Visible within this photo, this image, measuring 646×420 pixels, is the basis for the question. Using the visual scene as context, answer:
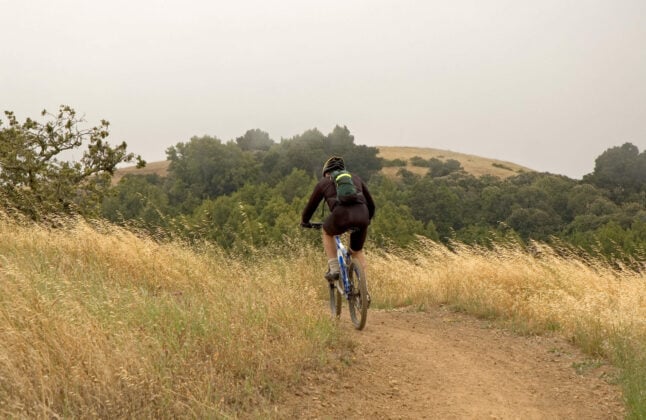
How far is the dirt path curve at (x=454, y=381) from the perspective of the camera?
463 centimetres

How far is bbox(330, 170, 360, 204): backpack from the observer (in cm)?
612

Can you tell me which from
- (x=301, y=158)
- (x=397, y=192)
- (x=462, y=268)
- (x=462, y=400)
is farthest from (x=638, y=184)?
(x=462, y=400)

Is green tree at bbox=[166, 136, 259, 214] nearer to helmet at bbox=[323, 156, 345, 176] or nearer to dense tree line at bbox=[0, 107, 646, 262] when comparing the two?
dense tree line at bbox=[0, 107, 646, 262]

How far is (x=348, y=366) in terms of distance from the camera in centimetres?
527

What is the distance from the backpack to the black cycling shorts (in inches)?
4.0

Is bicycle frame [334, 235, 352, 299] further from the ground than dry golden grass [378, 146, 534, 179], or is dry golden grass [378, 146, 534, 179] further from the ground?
dry golden grass [378, 146, 534, 179]

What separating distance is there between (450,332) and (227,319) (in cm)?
387

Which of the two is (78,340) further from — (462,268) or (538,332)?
(462,268)

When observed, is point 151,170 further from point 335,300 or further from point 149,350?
point 149,350

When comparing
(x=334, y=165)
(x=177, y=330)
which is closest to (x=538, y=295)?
(x=334, y=165)

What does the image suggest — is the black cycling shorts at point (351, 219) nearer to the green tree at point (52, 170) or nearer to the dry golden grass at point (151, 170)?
the green tree at point (52, 170)

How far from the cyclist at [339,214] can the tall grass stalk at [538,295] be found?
3030 mm

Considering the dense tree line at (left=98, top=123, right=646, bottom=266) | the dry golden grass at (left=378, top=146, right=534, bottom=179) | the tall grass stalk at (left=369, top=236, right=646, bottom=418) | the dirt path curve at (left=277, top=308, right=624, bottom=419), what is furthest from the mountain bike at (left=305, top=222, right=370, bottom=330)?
the dry golden grass at (left=378, top=146, right=534, bottom=179)

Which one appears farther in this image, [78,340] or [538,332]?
[538,332]
